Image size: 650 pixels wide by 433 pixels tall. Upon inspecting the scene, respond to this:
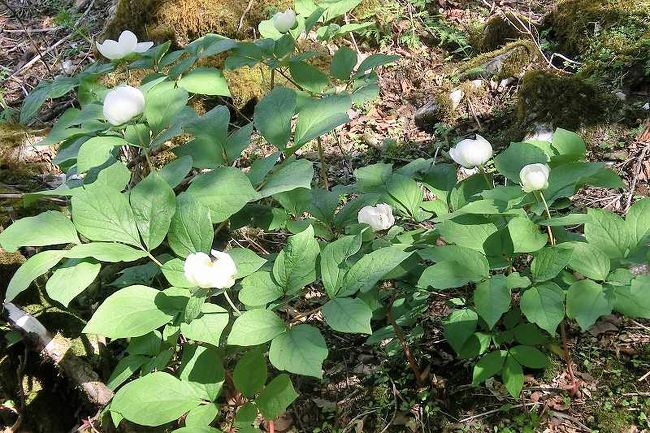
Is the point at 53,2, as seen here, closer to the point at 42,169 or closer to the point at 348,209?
the point at 42,169

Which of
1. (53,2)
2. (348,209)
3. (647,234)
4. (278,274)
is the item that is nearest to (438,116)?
(348,209)

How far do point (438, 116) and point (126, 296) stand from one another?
253cm

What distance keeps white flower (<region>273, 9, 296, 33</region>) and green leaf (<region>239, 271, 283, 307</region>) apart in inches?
34.7

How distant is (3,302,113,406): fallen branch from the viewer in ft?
5.73

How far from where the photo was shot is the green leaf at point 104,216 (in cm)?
124

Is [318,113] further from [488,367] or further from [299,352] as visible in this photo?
[488,367]

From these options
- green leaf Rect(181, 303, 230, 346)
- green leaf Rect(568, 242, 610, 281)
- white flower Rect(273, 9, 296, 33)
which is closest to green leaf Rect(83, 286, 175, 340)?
green leaf Rect(181, 303, 230, 346)

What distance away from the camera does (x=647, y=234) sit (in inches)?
51.1

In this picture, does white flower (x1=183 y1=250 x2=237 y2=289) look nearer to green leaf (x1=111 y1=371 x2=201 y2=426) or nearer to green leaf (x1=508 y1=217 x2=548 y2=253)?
green leaf (x1=111 y1=371 x2=201 y2=426)

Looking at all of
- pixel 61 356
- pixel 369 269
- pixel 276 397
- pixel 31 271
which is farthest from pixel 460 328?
pixel 61 356

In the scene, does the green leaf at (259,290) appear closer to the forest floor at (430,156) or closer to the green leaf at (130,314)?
the green leaf at (130,314)

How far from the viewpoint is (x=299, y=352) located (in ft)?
3.68

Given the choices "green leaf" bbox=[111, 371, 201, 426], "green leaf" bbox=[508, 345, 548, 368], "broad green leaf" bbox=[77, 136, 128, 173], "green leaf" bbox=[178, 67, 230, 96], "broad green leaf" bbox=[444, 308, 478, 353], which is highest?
"green leaf" bbox=[178, 67, 230, 96]

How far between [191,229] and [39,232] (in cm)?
36
